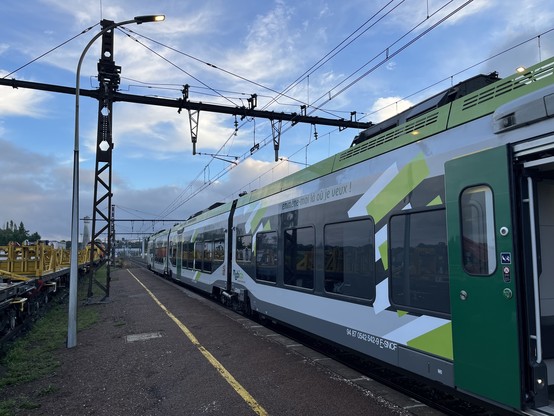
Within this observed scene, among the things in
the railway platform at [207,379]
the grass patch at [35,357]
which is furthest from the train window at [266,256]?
the grass patch at [35,357]

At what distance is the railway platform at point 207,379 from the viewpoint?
5.16 metres

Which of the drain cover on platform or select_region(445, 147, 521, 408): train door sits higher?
select_region(445, 147, 521, 408): train door

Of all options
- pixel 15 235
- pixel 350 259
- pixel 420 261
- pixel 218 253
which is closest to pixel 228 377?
pixel 350 259

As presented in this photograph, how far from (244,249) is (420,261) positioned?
22.7 feet

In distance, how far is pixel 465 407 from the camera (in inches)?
200

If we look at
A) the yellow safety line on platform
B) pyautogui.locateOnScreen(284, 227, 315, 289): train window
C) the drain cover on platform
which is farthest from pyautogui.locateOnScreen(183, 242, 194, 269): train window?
pyautogui.locateOnScreen(284, 227, 315, 289): train window

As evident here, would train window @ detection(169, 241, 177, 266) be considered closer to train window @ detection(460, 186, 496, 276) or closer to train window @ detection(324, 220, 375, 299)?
train window @ detection(324, 220, 375, 299)

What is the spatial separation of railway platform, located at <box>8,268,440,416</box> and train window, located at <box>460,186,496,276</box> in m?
1.97

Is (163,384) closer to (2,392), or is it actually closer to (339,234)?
(2,392)

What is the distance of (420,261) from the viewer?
4.87 m

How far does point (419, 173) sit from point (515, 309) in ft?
6.22

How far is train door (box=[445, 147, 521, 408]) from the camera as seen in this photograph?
3.64m

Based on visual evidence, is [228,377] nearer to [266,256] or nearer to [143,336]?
[266,256]

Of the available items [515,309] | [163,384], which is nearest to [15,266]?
[163,384]
